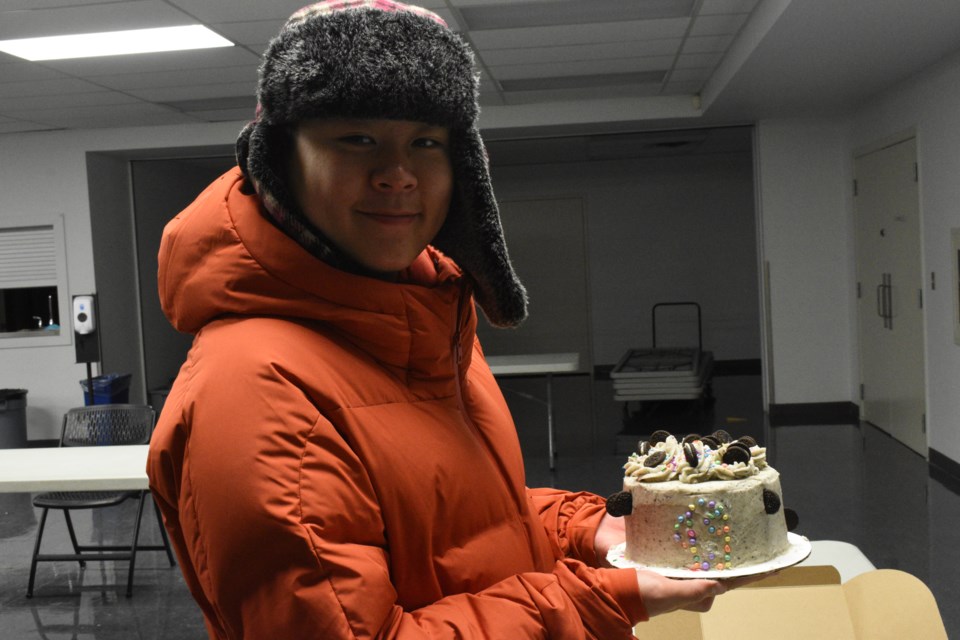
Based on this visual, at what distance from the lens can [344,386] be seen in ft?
3.29

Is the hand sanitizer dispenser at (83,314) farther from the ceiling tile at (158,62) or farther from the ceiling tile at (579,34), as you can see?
the ceiling tile at (579,34)

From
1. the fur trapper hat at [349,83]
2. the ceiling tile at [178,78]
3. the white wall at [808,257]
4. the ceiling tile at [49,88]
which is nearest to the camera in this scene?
the fur trapper hat at [349,83]

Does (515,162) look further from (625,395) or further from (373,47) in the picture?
(373,47)

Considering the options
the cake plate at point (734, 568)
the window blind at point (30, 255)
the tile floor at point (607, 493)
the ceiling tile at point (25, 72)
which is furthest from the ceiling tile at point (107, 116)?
the cake plate at point (734, 568)

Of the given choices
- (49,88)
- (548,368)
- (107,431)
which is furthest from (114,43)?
(548,368)

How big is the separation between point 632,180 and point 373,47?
12301 millimetres

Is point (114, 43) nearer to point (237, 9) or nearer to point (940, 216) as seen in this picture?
point (237, 9)

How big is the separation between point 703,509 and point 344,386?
71 cm

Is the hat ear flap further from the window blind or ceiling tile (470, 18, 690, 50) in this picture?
the window blind

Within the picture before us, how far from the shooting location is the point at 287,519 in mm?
867

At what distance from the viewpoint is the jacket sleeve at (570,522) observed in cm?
145

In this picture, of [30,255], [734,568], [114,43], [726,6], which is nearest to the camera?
[734,568]

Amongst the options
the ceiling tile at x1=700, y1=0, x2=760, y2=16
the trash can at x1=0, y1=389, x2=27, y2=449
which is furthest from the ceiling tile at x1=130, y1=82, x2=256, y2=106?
the ceiling tile at x1=700, y1=0, x2=760, y2=16

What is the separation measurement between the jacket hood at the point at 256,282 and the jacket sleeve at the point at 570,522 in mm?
468
